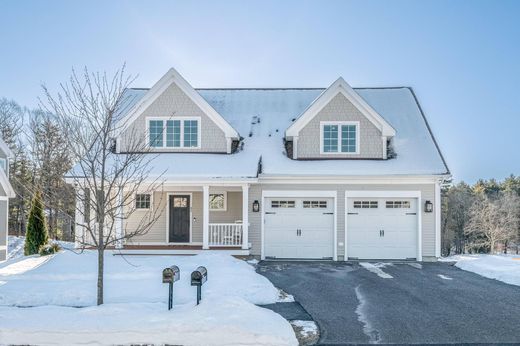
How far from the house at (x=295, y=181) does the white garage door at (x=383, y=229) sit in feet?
0.12

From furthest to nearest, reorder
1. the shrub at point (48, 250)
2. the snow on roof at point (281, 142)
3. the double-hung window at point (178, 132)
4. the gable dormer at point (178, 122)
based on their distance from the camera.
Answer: the double-hung window at point (178, 132), the gable dormer at point (178, 122), the shrub at point (48, 250), the snow on roof at point (281, 142)

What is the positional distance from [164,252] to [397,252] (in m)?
8.34

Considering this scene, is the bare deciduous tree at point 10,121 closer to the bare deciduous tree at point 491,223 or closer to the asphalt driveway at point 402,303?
the asphalt driveway at point 402,303

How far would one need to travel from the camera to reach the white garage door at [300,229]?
1512cm

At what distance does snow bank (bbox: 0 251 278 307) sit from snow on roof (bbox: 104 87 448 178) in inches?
154

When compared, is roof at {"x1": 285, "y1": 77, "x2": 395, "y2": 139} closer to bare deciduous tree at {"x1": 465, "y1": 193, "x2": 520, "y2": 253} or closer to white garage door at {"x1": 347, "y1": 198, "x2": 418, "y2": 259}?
white garage door at {"x1": 347, "y1": 198, "x2": 418, "y2": 259}

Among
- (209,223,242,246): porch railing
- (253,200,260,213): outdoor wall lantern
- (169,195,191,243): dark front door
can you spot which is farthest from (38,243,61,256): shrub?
(253,200,260,213): outdoor wall lantern

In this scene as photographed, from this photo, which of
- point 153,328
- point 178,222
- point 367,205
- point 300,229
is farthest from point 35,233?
point 153,328

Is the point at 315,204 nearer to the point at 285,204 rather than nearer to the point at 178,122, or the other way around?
the point at 285,204

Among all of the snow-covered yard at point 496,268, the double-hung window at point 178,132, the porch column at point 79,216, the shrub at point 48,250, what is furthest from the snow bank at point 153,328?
the double-hung window at point 178,132

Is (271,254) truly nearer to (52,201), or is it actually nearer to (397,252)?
(397,252)

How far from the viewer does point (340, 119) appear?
51.7 ft

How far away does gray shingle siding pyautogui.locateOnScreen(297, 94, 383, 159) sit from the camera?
51.7ft

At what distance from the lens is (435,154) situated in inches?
615
